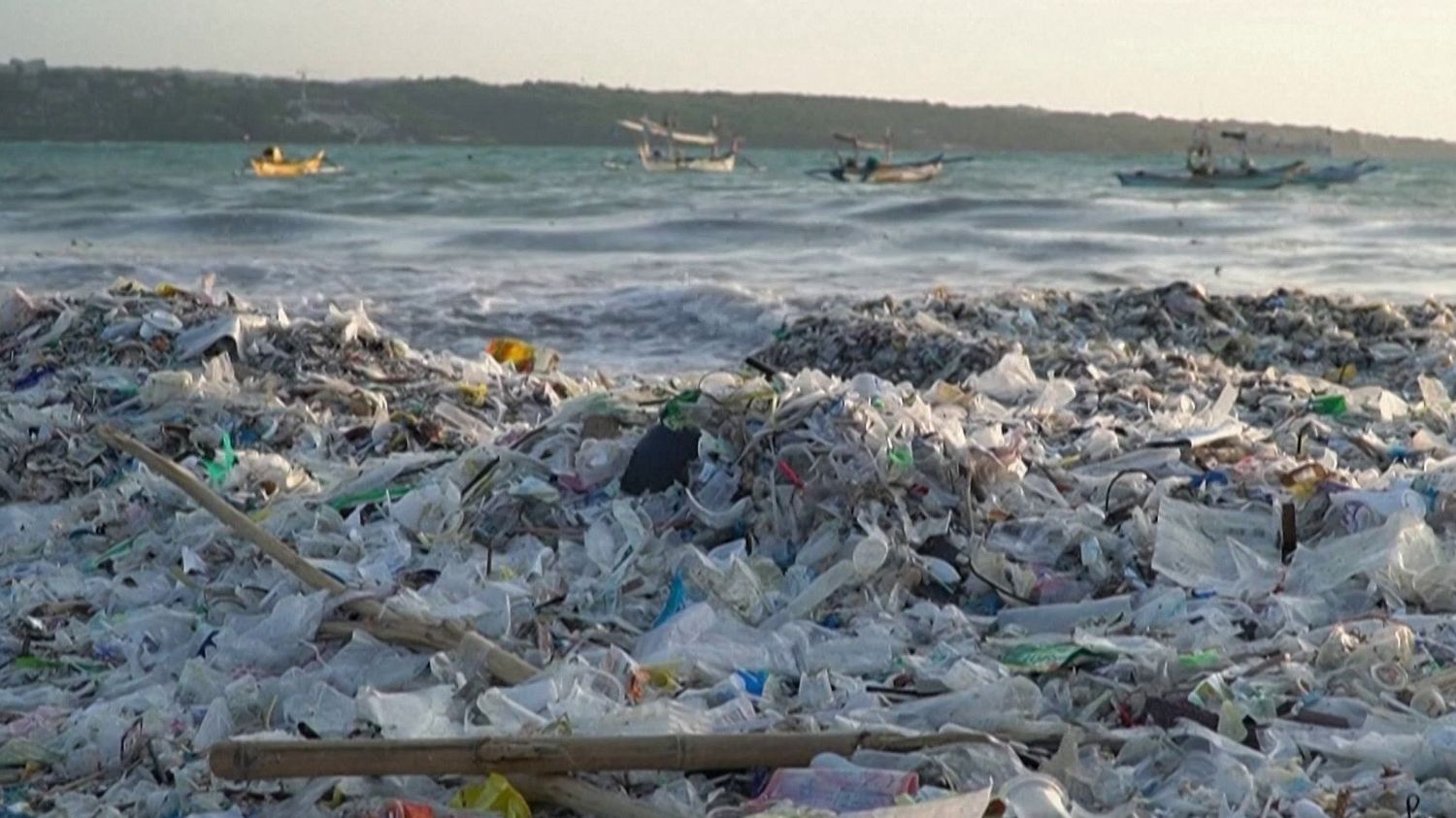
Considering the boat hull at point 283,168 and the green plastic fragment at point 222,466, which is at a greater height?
the green plastic fragment at point 222,466

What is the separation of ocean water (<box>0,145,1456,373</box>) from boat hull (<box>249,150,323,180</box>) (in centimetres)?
104

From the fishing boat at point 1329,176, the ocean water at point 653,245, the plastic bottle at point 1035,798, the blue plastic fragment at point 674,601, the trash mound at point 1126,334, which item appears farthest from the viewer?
the fishing boat at point 1329,176

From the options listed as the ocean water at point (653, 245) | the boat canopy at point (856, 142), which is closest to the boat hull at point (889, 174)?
the boat canopy at point (856, 142)

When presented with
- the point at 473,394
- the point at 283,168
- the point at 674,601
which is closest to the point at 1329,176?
the point at 283,168

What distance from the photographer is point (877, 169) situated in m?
43.3

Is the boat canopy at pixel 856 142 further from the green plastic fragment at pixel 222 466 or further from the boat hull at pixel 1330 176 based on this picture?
the green plastic fragment at pixel 222 466

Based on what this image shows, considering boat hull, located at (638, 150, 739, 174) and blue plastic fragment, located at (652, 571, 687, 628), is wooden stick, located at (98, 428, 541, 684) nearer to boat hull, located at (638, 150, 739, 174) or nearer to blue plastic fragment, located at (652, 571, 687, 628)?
blue plastic fragment, located at (652, 571, 687, 628)

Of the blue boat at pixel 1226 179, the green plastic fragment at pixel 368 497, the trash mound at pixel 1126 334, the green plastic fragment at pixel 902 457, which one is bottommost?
the blue boat at pixel 1226 179

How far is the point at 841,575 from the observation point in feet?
14.0

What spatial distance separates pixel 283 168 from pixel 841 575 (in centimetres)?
3980

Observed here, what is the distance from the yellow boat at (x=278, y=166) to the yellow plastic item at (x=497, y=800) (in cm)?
3934

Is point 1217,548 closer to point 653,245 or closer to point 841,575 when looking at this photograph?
point 841,575

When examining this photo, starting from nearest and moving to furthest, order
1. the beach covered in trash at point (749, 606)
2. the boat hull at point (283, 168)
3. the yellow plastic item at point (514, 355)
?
the beach covered in trash at point (749, 606) → the yellow plastic item at point (514, 355) → the boat hull at point (283, 168)

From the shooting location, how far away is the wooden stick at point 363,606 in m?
3.72
